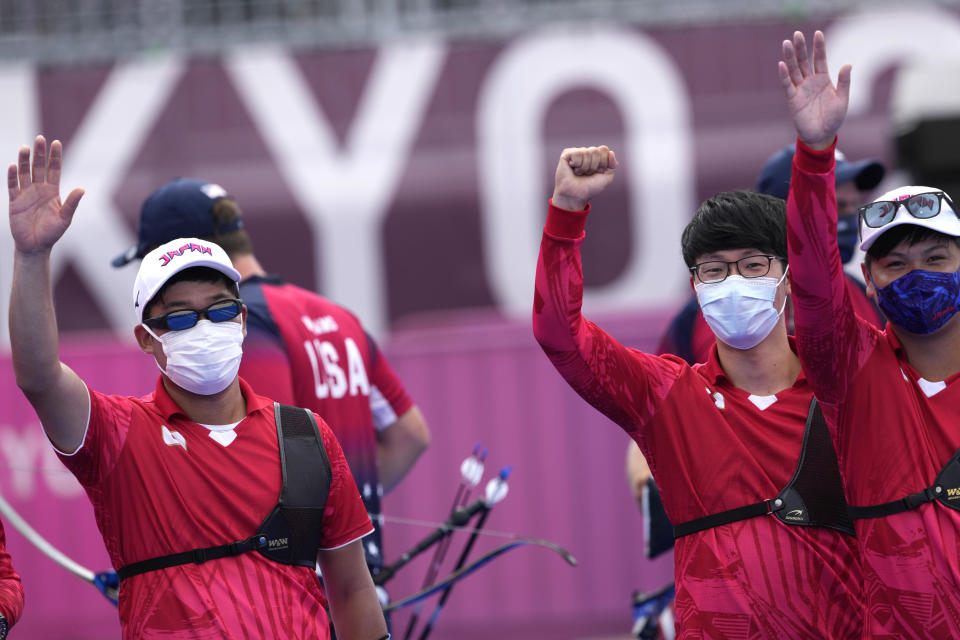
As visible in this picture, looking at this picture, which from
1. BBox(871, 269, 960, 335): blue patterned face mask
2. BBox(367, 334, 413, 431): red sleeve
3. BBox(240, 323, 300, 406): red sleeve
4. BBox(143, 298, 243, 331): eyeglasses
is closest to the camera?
BBox(871, 269, 960, 335): blue patterned face mask

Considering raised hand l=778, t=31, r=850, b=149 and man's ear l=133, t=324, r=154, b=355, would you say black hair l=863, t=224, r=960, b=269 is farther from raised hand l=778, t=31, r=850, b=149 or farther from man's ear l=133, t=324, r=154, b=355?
man's ear l=133, t=324, r=154, b=355

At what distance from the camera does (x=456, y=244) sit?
1195 centimetres

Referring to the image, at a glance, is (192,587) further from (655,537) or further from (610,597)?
(610,597)

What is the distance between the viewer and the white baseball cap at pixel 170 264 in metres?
3.45

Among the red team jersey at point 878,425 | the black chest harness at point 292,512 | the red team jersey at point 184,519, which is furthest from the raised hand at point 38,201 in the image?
the red team jersey at point 878,425

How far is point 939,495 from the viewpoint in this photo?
3258mm

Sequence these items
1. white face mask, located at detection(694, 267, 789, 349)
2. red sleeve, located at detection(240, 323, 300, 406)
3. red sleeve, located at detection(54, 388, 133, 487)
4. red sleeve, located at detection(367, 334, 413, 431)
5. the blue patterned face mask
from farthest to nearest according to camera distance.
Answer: red sleeve, located at detection(367, 334, 413, 431) → red sleeve, located at detection(240, 323, 300, 406) → white face mask, located at detection(694, 267, 789, 349) → the blue patterned face mask → red sleeve, located at detection(54, 388, 133, 487)

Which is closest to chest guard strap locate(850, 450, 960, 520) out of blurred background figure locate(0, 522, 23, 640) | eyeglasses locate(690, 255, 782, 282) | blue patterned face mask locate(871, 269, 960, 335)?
blue patterned face mask locate(871, 269, 960, 335)

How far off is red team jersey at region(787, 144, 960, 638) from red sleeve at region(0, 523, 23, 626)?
7.15 ft

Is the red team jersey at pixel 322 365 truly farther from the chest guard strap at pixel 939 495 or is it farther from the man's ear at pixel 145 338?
the chest guard strap at pixel 939 495

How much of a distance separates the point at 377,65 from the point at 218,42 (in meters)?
1.49

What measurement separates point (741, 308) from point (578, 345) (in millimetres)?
484

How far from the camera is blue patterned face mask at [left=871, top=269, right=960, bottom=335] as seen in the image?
132 inches

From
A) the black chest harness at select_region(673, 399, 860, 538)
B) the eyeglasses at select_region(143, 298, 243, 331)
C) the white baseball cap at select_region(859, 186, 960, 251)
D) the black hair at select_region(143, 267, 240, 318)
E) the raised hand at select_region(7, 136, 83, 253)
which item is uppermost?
the raised hand at select_region(7, 136, 83, 253)
